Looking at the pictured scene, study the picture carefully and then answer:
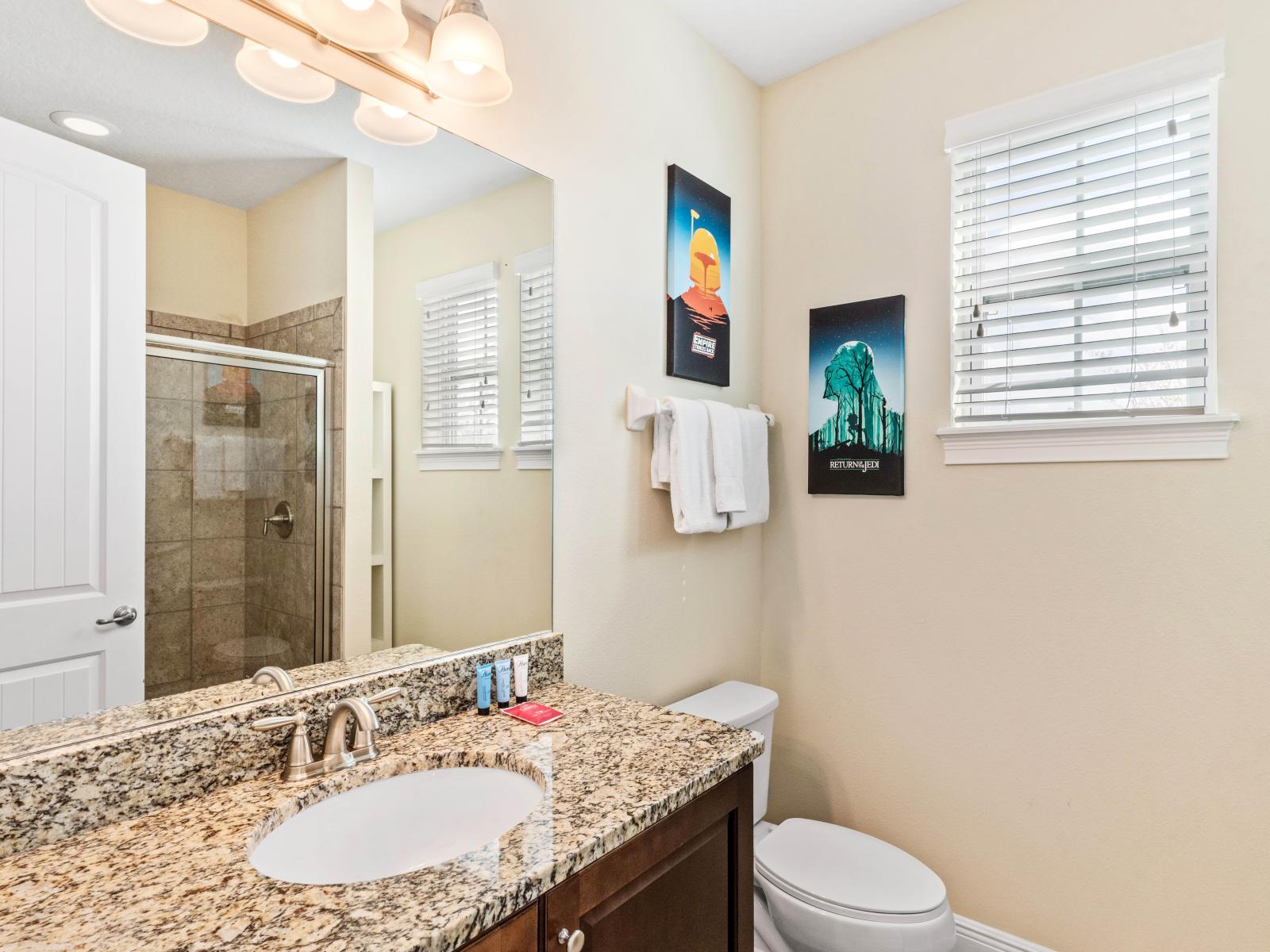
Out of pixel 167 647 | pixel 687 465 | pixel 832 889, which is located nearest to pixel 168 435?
pixel 167 647

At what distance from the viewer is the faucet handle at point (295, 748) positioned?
104 cm

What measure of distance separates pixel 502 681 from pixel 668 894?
50cm

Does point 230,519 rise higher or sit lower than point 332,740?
higher

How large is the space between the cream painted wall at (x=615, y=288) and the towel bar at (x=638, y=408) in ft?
0.09

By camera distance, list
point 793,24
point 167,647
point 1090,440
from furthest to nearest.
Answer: point 793,24
point 1090,440
point 167,647

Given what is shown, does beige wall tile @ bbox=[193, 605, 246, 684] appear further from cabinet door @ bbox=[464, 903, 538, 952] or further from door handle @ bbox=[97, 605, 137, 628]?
cabinet door @ bbox=[464, 903, 538, 952]

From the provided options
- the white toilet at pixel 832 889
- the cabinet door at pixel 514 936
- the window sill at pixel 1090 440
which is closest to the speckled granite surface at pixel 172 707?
the cabinet door at pixel 514 936

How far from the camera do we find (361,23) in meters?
1.11

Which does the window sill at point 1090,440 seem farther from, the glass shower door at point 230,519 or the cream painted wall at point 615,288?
the glass shower door at point 230,519

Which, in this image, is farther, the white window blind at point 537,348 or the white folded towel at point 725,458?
the white folded towel at point 725,458

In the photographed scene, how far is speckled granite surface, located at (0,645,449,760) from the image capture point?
2.84ft

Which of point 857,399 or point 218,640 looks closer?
point 218,640

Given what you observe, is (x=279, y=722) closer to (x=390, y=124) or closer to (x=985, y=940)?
(x=390, y=124)

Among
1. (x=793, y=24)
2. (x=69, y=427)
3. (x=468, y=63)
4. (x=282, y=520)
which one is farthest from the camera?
(x=793, y=24)
